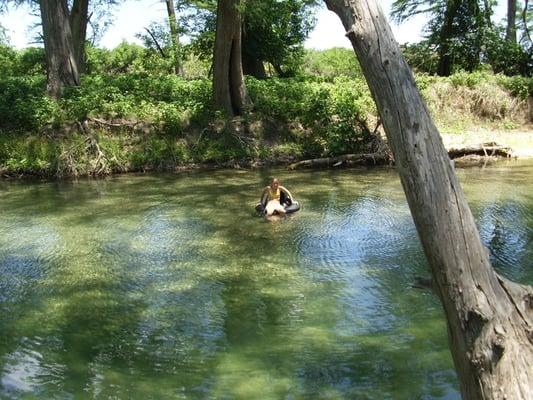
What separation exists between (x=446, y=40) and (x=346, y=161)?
37.4 feet

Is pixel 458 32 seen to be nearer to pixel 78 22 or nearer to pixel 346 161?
pixel 346 161

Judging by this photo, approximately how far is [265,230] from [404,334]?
5.45 metres

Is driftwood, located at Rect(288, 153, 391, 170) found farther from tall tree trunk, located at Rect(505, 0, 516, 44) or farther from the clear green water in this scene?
tall tree trunk, located at Rect(505, 0, 516, 44)

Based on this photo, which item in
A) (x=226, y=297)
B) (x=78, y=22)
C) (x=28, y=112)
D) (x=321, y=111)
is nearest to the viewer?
(x=226, y=297)

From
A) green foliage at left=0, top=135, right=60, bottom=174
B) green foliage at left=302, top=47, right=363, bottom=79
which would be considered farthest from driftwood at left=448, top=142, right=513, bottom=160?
green foliage at left=0, top=135, right=60, bottom=174

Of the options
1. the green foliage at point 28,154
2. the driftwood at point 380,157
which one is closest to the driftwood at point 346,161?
the driftwood at point 380,157

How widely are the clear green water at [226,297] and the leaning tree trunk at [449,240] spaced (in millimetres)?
2517

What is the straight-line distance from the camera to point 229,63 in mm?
20984

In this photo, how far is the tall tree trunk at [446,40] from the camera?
2794cm

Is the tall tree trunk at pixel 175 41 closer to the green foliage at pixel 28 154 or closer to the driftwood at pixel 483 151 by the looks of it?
the green foliage at pixel 28 154

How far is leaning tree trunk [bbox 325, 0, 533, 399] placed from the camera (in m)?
3.58

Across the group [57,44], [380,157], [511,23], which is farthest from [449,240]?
[511,23]

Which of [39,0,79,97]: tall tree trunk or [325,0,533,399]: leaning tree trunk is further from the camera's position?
[39,0,79,97]: tall tree trunk

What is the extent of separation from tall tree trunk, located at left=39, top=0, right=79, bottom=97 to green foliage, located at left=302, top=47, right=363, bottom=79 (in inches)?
541
